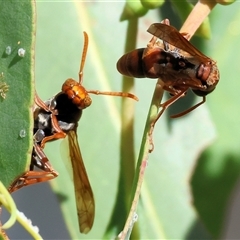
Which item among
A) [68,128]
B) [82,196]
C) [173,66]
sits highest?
[173,66]

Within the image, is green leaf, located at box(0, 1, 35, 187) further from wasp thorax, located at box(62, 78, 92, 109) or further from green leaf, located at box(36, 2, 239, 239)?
green leaf, located at box(36, 2, 239, 239)

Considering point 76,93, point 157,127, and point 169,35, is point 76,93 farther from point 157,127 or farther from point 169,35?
point 157,127

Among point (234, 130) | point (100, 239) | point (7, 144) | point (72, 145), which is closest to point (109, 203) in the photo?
point (100, 239)

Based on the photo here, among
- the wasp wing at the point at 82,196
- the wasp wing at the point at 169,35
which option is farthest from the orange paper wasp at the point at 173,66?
the wasp wing at the point at 82,196

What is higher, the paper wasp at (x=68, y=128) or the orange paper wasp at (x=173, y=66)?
the orange paper wasp at (x=173, y=66)

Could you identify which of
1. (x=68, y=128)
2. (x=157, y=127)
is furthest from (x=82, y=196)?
(x=157, y=127)

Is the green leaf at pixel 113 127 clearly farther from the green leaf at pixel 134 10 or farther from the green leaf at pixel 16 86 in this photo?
the green leaf at pixel 16 86

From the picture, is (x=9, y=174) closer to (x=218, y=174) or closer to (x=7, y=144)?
(x=7, y=144)
